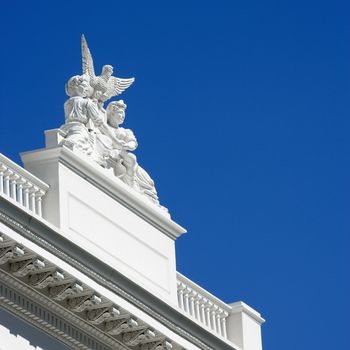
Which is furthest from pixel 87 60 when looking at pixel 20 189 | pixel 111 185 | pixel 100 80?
pixel 20 189

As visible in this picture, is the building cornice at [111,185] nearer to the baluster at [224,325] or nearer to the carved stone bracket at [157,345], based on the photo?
the baluster at [224,325]

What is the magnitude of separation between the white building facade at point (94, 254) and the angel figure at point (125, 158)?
22 mm

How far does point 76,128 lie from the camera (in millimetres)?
51906

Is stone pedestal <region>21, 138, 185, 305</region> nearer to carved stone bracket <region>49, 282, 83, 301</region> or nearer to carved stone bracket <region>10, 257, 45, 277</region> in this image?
carved stone bracket <region>49, 282, 83, 301</region>

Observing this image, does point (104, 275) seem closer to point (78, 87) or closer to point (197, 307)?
point (197, 307)

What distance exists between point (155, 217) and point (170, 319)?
9.06 feet

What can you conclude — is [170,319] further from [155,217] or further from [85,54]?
[85,54]

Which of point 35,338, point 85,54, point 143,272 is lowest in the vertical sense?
point 35,338

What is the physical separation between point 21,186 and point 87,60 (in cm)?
584

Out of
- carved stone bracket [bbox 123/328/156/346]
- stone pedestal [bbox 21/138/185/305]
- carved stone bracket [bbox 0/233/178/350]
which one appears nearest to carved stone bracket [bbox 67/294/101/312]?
carved stone bracket [bbox 0/233/178/350]

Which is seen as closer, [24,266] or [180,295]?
[24,266]

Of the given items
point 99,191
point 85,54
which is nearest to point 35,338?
point 99,191

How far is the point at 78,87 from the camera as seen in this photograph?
53125 mm

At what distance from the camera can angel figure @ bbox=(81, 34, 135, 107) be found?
53719 millimetres
